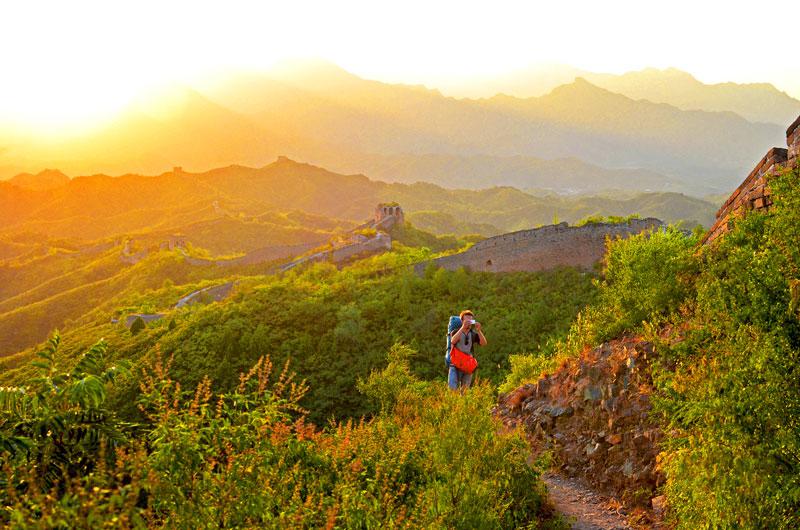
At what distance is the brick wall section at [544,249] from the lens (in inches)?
756

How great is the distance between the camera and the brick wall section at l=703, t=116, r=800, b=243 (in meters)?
5.04

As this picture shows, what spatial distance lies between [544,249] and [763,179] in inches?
595

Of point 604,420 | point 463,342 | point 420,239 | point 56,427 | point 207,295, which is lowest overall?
point 207,295

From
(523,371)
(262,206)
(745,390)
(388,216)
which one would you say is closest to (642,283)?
(745,390)

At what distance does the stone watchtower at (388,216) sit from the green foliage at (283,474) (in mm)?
34815

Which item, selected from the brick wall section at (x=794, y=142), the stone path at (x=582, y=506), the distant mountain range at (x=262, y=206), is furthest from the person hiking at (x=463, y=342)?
the distant mountain range at (x=262, y=206)

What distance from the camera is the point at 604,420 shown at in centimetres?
664

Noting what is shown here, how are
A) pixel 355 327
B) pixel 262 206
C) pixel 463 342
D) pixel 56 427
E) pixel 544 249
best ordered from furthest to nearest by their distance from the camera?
pixel 262 206 < pixel 544 249 < pixel 355 327 < pixel 463 342 < pixel 56 427

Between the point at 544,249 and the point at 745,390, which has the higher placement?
the point at 745,390

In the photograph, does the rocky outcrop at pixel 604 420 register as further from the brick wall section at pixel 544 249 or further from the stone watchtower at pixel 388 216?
the stone watchtower at pixel 388 216

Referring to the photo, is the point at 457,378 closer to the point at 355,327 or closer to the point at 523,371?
the point at 523,371

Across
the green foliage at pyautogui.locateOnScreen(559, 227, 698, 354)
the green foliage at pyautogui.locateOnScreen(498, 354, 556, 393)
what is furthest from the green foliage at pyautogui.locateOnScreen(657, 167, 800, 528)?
the green foliage at pyautogui.locateOnScreen(498, 354, 556, 393)

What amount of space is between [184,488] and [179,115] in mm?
187833

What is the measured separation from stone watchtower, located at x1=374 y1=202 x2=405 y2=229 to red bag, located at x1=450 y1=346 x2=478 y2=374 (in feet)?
108
